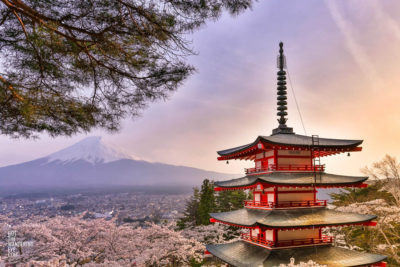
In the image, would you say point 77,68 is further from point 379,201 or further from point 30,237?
point 379,201

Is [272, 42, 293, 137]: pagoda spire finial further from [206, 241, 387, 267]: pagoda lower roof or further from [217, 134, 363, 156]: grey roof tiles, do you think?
[206, 241, 387, 267]: pagoda lower roof

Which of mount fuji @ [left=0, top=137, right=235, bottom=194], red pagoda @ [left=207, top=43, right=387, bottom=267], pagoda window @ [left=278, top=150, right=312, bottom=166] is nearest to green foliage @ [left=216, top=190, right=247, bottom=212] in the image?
red pagoda @ [left=207, top=43, right=387, bottom=267]

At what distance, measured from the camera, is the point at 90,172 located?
14150cm

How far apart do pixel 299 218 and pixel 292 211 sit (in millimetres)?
420

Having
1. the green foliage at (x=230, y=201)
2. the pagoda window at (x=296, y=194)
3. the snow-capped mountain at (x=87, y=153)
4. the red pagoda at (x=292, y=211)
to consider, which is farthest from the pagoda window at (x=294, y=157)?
the snow-capped mountain at (x=87, y=153)

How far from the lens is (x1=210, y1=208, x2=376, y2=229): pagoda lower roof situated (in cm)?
928

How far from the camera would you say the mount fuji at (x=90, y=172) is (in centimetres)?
12512

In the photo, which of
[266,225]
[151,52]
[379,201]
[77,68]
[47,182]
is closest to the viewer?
[151,52]

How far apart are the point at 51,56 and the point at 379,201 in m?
17.6

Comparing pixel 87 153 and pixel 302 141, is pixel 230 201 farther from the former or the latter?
pixel 87 153

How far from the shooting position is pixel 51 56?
16.9 feet

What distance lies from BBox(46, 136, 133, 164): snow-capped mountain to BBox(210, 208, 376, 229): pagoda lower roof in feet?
492

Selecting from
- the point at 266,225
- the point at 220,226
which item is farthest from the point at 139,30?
the point at 220,226

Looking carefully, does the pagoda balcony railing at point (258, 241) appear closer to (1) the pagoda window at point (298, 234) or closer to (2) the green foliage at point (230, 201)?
(1) the pagoda window at point (298, 234)
